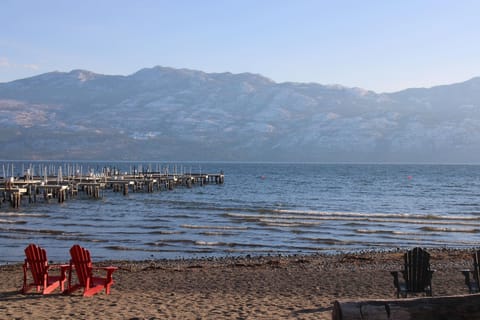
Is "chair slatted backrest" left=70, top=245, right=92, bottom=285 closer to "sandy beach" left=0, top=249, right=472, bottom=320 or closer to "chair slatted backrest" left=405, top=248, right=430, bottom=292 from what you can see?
"sandy beach" left=0, top=249, right=472, bottom=320

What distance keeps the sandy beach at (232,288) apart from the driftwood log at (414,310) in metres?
4.59

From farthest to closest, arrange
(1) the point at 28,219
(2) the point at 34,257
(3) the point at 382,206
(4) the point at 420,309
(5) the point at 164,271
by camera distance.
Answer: (3) the point at 382,206 → (1) the point at 28,219 → (5) the point at 164,271 → (2) the point at 34,257 → (4) the point at 420,309

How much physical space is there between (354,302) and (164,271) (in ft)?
33.2

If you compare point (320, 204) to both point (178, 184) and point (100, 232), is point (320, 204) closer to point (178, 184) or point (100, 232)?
point (100, 232)

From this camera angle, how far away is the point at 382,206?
41500mm

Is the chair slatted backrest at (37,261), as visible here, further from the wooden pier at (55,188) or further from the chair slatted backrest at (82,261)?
the wooden pier at (55,188)

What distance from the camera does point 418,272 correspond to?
9805mm

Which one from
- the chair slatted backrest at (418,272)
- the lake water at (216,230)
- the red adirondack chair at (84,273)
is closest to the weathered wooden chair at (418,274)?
the chair slatted backrest at (418,272)

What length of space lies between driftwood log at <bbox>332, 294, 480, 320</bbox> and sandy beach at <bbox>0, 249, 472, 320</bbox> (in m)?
4.59

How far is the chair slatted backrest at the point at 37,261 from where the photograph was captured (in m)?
10.9

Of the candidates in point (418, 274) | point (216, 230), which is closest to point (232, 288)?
point (418, 274)

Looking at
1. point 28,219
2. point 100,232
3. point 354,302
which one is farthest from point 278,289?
point 28,219

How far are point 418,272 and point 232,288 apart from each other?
12.9 feet

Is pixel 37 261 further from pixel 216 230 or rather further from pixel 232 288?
pixel 216 230
